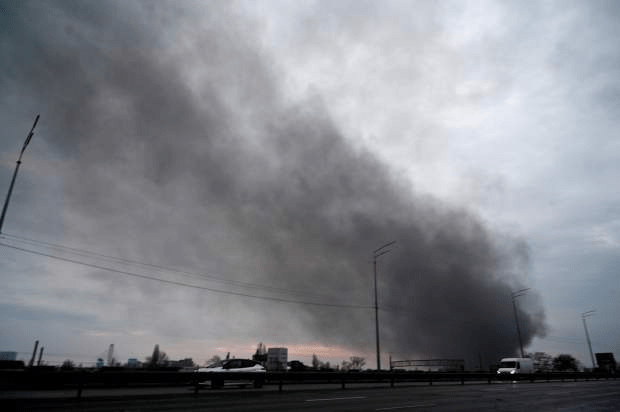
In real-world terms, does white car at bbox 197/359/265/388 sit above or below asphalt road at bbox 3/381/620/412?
above

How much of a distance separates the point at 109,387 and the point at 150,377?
237 cm

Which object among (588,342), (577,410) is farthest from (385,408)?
(588,342)

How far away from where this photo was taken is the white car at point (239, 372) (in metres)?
25.1

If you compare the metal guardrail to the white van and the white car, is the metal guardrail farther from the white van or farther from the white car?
the white van

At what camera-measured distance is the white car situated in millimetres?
25062

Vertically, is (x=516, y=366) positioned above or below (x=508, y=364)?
below

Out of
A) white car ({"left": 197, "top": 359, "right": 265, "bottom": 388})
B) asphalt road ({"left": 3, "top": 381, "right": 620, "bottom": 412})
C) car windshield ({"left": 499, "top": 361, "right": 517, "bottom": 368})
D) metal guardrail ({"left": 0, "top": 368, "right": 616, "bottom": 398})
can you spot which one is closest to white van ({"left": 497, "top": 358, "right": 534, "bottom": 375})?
car windshield ({"left": 499, "top": 361, "right": 517, "bottom": 368})

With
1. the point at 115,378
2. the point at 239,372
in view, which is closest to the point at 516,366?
the point at 239,372

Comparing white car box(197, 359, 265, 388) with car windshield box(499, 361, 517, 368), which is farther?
car windshield box(499, 361, 517, 368)

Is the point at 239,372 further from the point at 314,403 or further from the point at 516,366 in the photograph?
the point at 516,366

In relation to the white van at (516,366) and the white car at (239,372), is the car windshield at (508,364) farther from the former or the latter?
the white car at (239,372)

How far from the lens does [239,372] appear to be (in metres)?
25.7

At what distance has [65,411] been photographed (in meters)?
12.1

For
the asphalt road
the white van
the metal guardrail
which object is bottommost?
the asphalt road
